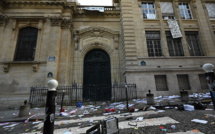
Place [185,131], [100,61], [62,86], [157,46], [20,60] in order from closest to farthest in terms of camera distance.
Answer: [185,131] < [62,86] < [20,60] < [157,46] < [100,61]

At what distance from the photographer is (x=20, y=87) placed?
10125mm

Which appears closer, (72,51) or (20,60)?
(20,60)

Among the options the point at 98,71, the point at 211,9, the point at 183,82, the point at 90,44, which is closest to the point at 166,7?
the point at 211,9

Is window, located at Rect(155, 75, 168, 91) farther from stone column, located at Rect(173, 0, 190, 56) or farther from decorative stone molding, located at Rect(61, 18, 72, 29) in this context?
decorative stone molding, located at Rect(61, 18, 72, 29)

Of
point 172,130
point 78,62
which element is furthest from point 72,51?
point 172,130

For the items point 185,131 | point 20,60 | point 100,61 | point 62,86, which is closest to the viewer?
point 185,131

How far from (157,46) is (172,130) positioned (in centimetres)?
1076

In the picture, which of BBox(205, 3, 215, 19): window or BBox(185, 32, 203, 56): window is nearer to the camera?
BBox(185, 32, 203, 56): window

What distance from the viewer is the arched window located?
11.3m

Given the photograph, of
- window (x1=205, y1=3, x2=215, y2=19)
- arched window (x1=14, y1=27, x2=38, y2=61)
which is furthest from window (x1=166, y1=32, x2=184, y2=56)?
arched window (x1=14, y1=27, x2=38, y2=61)

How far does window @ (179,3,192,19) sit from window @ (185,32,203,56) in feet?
7.72

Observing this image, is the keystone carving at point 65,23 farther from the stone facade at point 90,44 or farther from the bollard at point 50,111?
the bollard at point 50,111

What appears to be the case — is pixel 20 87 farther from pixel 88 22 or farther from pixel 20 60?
pixel 88 22

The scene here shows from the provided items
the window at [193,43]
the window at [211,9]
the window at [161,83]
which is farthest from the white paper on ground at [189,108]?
the window at [211,9]
